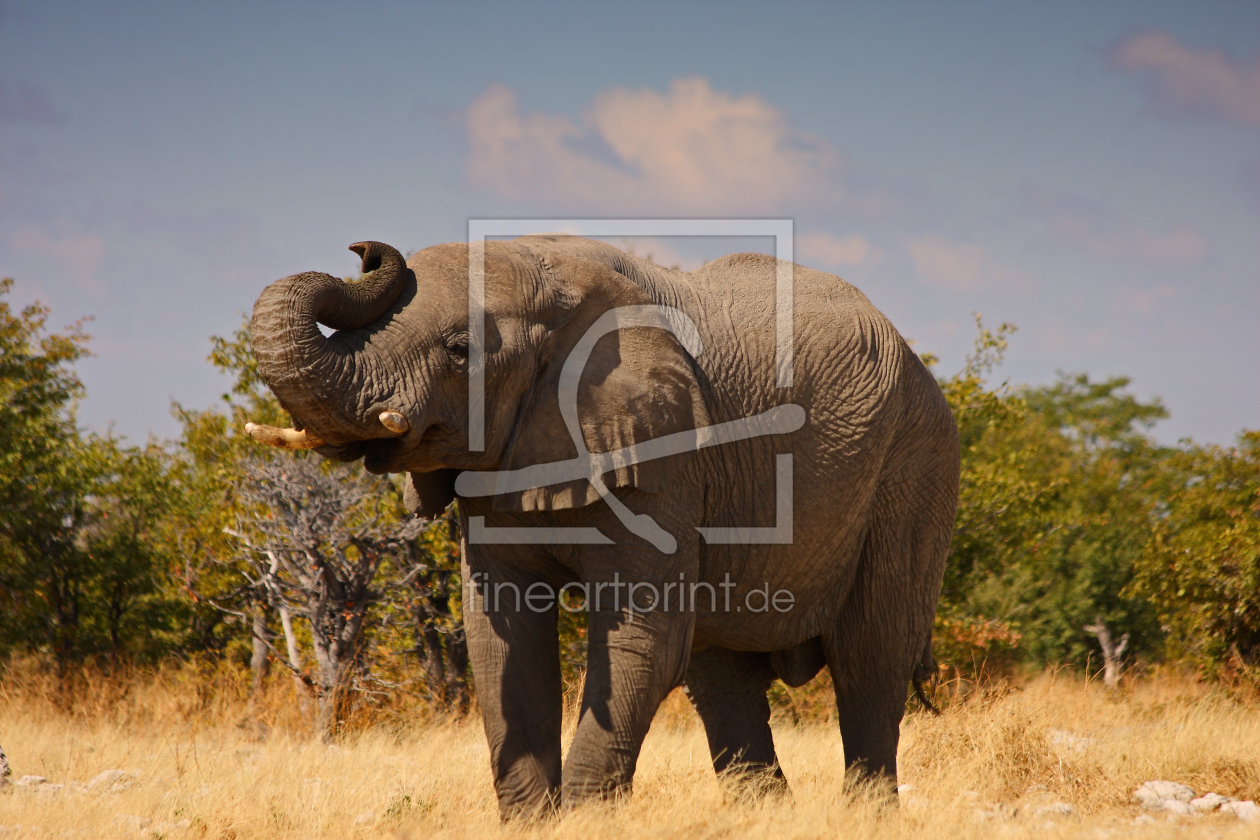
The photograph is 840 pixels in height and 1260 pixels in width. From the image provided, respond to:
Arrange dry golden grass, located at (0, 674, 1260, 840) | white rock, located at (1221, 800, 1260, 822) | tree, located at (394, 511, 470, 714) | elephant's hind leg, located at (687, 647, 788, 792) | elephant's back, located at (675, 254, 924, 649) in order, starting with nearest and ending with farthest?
dry golden grass, located at (0, 674, 1260, 840), elephant's back, located at (675, 254, 924, 649), white rock, located at (1221, 800, 1260, 822), elephant's hind leg, located at (687, 647, 788, 792), tree, located at (394, 511, 470, 714)

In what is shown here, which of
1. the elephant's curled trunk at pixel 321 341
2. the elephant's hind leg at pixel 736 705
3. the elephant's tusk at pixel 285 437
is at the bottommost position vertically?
the elephant's hind leg at pixel 736 705

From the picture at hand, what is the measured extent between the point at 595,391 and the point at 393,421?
3.02 feet

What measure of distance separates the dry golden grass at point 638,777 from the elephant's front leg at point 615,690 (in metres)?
0.14

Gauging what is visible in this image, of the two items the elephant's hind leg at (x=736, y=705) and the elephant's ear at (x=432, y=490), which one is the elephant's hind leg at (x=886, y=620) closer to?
the elephant's hind leg at (x=736, y=705)

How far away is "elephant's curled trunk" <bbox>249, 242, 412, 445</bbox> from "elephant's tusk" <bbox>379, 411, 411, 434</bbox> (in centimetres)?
3

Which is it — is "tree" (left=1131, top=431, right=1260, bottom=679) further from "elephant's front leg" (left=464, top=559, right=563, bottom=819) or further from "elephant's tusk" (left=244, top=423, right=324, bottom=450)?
"elephant's tusk" (left=244, top=423, right=324, bottom=450)

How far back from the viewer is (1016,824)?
5285mm

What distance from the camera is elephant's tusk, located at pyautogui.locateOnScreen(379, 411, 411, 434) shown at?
410 cm

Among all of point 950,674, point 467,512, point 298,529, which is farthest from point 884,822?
point 950,674

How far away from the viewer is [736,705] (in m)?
6.32

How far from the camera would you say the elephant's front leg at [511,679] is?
503 cm

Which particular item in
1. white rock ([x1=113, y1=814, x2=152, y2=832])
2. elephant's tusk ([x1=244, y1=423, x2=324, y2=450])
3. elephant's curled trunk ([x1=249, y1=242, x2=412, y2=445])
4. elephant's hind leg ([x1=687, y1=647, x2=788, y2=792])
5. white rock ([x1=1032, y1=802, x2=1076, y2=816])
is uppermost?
elephant's curled trunk ([x1=249, y1=242, x2=412, y2=445])

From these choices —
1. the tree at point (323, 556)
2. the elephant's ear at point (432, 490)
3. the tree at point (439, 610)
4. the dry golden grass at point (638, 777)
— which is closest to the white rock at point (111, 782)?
the dry golden grass at point (638, 777)

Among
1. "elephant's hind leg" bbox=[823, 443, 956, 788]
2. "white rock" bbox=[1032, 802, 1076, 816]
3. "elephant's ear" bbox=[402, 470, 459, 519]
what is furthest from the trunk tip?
"white rock" bbox=[1032, 802, 1076, 816]
